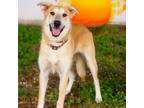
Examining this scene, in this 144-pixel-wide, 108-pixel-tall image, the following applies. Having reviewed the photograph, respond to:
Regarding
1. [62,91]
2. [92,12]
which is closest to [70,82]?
[62,91]

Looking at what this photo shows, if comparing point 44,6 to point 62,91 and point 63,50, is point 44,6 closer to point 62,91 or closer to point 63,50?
point 63,50

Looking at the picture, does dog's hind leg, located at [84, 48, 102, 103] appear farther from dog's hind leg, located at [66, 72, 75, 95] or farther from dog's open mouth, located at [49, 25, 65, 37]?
dog's open mouth, located at [49, 25, 65, 37]

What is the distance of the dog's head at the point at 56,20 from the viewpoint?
703 centimetres

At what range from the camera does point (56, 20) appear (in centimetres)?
702

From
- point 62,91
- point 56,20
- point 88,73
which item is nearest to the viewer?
point 56,20

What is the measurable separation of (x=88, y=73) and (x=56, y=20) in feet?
1.17

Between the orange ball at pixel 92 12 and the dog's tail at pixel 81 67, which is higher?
the orange ball at pixel 92 12

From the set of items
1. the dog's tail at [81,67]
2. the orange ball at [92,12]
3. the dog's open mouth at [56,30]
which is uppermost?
the orange ball at [92,12]

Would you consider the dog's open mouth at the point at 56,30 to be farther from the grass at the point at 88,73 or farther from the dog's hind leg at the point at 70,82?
the dog's hind leg at the point at 70,82

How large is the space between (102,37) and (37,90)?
383 mm

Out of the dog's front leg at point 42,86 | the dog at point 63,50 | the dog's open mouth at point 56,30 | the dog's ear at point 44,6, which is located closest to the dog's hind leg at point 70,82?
the dog at point 63,50

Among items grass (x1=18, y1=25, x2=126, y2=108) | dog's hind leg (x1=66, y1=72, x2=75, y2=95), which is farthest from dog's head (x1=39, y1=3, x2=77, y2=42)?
dog's hind leg (x1=66, y1=72, x2=75, y2=95)
